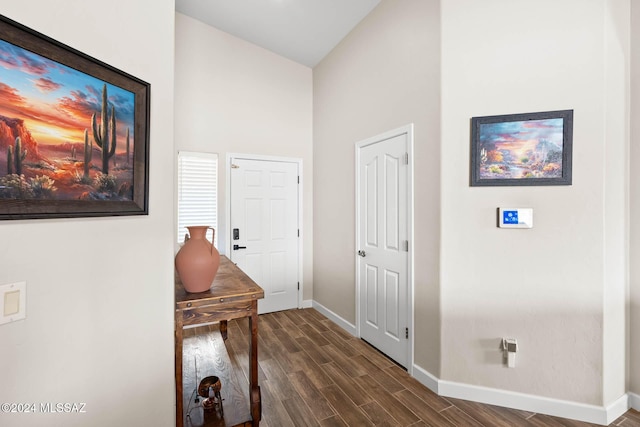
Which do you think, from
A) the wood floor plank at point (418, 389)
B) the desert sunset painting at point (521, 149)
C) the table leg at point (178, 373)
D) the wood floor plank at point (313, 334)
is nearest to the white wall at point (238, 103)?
the wood floor plank at point (313, 334)

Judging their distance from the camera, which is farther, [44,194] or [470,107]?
[470,107]

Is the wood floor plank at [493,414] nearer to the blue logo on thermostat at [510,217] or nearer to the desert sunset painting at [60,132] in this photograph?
the blue logo on thermostat at [510,217]

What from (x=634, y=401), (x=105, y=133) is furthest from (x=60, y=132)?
(x=634, y=401)

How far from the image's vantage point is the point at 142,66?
132 cm

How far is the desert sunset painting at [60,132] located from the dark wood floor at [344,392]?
1735mm

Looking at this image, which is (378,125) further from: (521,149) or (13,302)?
(13,302)

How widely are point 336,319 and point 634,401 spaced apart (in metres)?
2.44

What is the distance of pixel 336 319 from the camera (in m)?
3.46

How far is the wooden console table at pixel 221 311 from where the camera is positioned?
4.85 feet

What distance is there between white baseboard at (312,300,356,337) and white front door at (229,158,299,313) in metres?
0.32

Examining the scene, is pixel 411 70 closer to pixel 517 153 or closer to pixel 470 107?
pixel 470 107

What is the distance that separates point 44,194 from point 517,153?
2506mm

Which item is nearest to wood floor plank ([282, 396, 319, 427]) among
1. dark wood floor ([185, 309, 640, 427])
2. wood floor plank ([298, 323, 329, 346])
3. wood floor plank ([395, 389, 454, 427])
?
dark wood floor ([185, 309, 640, 427])

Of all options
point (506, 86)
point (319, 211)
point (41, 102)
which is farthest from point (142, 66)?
point (319, 211)
